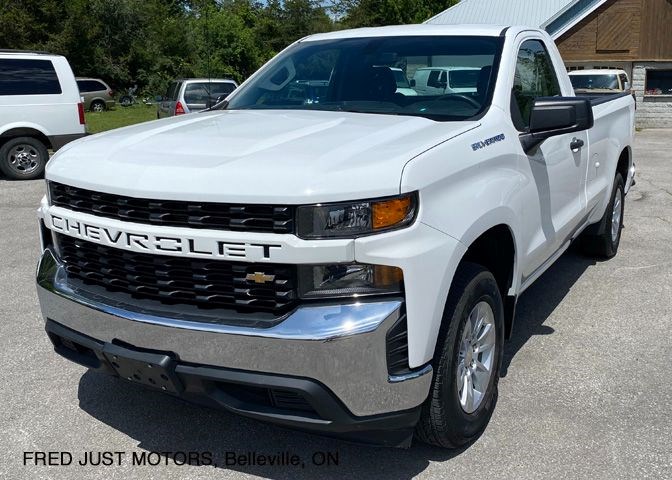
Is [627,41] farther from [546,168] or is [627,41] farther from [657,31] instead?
[546,168]

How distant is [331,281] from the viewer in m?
2.62

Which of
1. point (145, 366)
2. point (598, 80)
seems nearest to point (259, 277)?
point (145, 366)

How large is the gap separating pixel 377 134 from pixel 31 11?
39.5m

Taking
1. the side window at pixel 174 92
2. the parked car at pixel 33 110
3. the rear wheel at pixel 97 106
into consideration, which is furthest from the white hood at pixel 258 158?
the rear wheel at pixel 97 106

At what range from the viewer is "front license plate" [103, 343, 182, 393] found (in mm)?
2742

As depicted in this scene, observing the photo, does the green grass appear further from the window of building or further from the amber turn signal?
the amber turn signal

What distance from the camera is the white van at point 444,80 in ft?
12.7

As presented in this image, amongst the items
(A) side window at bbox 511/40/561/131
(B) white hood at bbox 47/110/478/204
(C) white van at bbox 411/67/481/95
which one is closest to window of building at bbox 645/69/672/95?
(A) side window at bbox 511/40/561/131

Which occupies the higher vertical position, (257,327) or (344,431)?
(257,327)

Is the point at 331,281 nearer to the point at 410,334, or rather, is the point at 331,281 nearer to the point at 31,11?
the point at 410,334

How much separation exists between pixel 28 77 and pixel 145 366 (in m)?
10.7

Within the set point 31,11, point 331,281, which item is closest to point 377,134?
point 331,281

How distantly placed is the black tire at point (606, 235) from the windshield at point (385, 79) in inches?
100

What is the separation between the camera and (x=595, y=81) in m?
18.5
